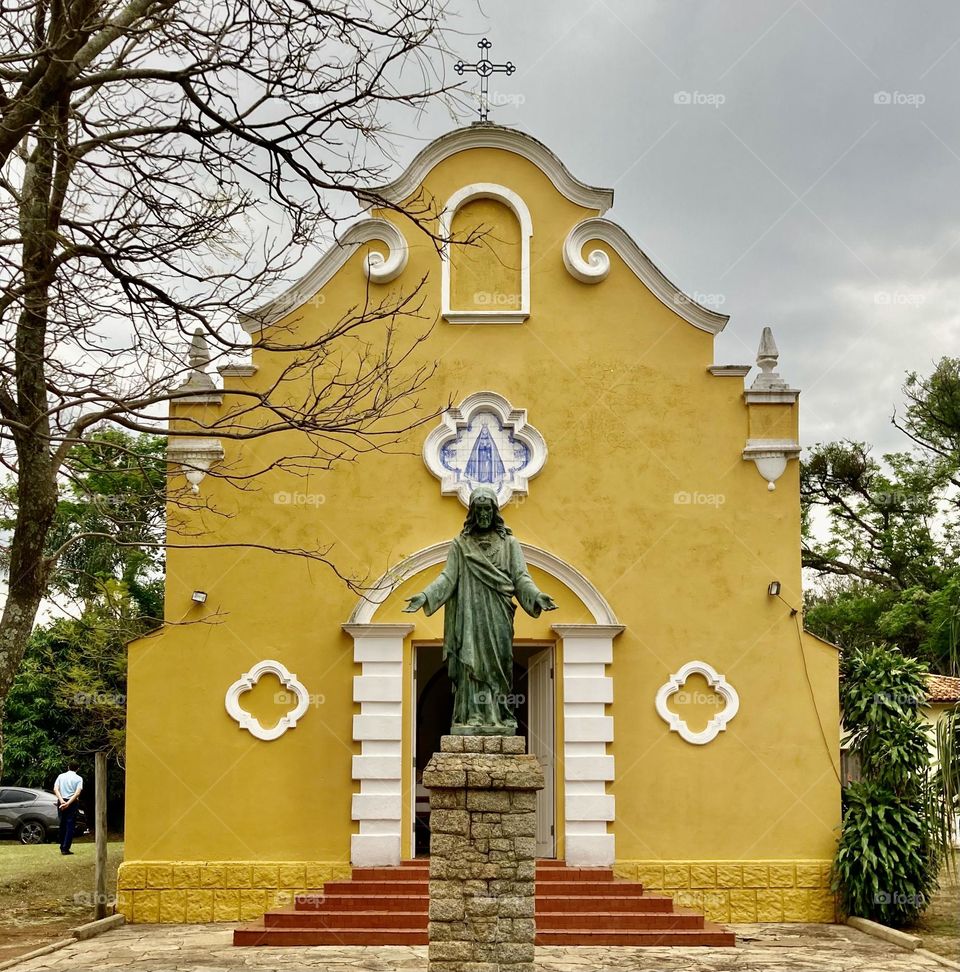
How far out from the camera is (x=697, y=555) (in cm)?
1448

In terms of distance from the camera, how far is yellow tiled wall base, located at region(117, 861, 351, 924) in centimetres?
1376

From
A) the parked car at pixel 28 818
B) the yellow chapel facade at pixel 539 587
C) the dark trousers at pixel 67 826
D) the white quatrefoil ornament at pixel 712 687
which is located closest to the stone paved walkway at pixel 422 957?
the yellow chapel facade at pixel 539 587

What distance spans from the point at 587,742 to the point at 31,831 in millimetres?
17096

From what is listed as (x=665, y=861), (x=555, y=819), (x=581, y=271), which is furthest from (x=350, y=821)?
(x=581, y=271)

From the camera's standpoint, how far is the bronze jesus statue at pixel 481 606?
1055 centimetres

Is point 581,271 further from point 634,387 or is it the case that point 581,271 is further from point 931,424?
point 931,424

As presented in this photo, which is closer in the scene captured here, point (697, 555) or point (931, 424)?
point (697, 555)

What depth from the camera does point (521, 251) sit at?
49.4 feet

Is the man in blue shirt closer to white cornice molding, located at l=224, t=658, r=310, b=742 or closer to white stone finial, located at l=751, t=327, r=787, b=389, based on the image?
white cornice molding, located at l=224, t=658, r=310, b=742

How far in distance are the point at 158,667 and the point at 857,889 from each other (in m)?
7.92

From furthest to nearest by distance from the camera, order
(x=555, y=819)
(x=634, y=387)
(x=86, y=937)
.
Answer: (x=634, y=387) → (x=555, y=819) → (x=86, y=937)

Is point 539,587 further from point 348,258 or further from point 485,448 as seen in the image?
point 348,258

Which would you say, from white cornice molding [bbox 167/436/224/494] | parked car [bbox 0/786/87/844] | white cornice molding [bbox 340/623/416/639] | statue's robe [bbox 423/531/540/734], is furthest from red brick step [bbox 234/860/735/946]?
parked car [bbox 0/786/87/844]

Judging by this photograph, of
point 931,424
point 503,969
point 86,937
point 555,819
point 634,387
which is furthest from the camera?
point 931,424
